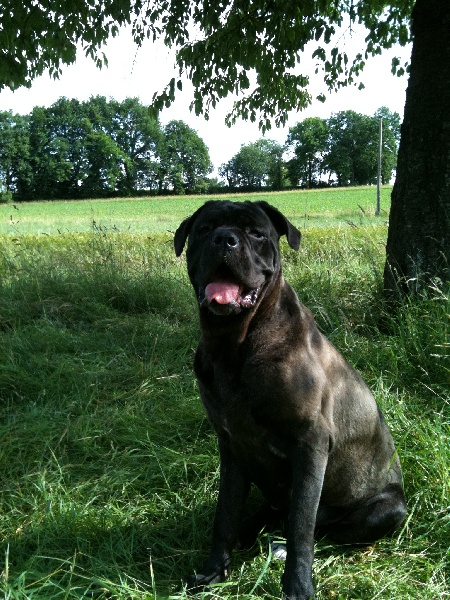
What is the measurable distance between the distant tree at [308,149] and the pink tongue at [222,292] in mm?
73032

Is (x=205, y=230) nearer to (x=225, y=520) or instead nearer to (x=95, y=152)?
(x=225, y=520)

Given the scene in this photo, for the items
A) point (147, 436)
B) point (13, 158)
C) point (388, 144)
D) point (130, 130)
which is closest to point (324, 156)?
point (388, 144)

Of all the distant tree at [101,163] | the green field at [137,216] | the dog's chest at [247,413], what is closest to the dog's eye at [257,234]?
the dog's chest at [247,413]

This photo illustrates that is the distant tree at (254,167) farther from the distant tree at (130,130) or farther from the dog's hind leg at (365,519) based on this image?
the dog's hind leg at (365,519)

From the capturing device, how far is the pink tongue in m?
2.50

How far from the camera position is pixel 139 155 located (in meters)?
68.3

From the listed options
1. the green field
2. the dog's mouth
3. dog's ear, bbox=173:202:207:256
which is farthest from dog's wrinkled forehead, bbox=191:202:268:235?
the green field

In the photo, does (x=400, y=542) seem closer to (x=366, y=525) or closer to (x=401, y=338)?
(x=366, y=525)

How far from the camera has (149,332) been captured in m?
5.64

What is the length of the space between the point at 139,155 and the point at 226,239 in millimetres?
68639

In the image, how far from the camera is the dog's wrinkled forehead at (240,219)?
270cm

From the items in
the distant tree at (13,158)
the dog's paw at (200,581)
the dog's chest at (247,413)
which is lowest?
the dog's paw at (200,581)

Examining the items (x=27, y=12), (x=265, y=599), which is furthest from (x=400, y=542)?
(x=27, y=12)

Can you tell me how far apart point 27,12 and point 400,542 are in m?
6.28
